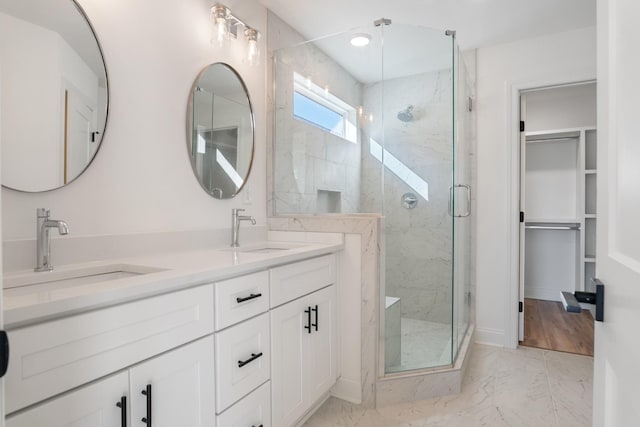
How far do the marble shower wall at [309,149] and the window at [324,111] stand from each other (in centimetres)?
4

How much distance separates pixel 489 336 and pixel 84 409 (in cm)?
297

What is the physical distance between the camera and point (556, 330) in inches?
128

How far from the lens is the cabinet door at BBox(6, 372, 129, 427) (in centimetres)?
77

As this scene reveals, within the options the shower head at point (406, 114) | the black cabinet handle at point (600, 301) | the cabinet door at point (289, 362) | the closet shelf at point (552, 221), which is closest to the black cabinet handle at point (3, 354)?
the black cabinet handle at point (600, 301)

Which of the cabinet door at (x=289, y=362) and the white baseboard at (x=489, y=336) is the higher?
the cabinet door at (x=289, y=362)

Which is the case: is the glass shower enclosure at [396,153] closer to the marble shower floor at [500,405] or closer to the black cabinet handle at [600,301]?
the marble shower floor at [500,405]

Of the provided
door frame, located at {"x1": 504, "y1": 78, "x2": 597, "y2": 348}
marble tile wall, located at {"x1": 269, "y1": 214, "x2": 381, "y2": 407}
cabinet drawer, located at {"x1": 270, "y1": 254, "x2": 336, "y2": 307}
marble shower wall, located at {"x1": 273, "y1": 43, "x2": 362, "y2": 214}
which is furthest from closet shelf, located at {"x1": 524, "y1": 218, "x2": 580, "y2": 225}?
cabinet drawer, located at {"x1": 270, "y1": 254, "x2": 336, "y2": 307}

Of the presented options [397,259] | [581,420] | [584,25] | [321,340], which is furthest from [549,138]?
[321,340]

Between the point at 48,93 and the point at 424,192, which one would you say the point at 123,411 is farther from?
the point at 424,192

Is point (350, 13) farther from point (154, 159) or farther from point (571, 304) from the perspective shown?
point (571, 304)

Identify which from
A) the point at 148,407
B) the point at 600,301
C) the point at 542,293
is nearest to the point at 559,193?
the point at 542,293

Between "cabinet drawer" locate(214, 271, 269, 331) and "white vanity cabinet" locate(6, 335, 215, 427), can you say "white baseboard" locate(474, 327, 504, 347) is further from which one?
"white vanity cabinet" locate(6, 335, 215, 427)

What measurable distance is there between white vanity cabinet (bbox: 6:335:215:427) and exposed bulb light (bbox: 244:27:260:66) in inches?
68.0

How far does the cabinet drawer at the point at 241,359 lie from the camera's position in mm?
1241
